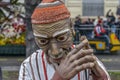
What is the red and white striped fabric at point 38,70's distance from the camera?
211 cm

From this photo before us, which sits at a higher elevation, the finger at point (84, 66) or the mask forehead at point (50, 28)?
the mask forehead at point (50, 28)

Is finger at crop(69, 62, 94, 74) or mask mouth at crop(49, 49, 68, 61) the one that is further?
mask mouth at crop(49, 49, 68, 61)

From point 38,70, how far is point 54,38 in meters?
0.24

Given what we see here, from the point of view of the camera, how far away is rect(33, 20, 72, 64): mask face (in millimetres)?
1973

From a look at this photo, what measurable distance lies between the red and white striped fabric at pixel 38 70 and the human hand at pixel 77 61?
7.2 inches

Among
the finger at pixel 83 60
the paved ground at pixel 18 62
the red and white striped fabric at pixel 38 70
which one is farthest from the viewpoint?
the paved ground at pixel 18 62

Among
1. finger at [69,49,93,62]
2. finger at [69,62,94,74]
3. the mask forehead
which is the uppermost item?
the mask forehead

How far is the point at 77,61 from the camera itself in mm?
1864

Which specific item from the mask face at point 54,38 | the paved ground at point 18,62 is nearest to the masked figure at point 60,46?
the mask face at point 54,38

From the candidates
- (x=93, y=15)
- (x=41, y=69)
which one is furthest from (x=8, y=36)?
(x=93, y=15)

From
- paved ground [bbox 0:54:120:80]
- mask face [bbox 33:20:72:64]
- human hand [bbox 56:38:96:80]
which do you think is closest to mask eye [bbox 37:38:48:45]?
mask face [bbox 33:20:72:64]

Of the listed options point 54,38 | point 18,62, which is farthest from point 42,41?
point 18,62

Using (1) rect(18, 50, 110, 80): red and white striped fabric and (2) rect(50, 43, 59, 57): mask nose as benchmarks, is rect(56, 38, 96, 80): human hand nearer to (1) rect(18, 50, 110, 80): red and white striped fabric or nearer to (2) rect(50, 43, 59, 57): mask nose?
(2) rect(50, 43, 59, 57): mask nose

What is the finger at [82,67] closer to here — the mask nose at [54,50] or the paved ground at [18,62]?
the mask nose at [54,50]
